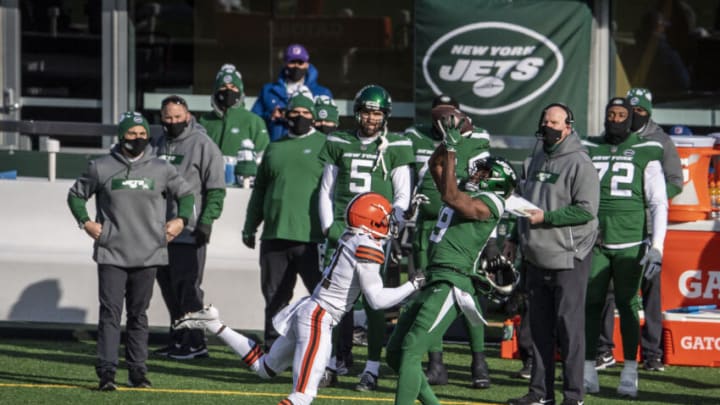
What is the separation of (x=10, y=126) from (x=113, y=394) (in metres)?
4.60

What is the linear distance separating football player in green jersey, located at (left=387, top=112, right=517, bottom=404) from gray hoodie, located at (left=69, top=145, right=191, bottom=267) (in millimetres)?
2165

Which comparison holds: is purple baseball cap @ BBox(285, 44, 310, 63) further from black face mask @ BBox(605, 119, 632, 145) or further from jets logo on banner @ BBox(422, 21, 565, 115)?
black face mask @ BBox(605, 119, 632, 145)

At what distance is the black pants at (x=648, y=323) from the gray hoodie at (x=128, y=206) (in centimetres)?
356

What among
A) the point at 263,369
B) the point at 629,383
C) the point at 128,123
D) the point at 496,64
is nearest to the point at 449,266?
the point at 263,369

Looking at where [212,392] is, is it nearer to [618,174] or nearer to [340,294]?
[340,294]

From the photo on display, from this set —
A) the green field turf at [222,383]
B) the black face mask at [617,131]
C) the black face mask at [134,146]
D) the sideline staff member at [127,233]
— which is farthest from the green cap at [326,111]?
the black face mask at [617,131]

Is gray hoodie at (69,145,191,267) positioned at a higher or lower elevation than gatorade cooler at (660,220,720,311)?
higher

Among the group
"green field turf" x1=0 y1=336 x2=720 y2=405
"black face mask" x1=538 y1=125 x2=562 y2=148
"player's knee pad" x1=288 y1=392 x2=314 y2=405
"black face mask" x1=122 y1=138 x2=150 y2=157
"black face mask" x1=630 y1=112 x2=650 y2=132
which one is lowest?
"green field turf" x1=0 y1=336 x2=720 y2=405

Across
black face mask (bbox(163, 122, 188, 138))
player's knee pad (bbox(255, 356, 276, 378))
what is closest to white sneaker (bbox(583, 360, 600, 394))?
player's knee pad (bbox(255, 356, 276, 378))

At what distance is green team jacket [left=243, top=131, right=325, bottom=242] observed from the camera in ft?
38.1

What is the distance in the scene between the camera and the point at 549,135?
33.6ft

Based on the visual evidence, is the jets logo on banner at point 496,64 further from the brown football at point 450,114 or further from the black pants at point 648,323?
the brown football at point 450,114

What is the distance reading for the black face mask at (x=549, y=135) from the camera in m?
10.2

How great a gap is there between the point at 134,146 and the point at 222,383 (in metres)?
1.82
